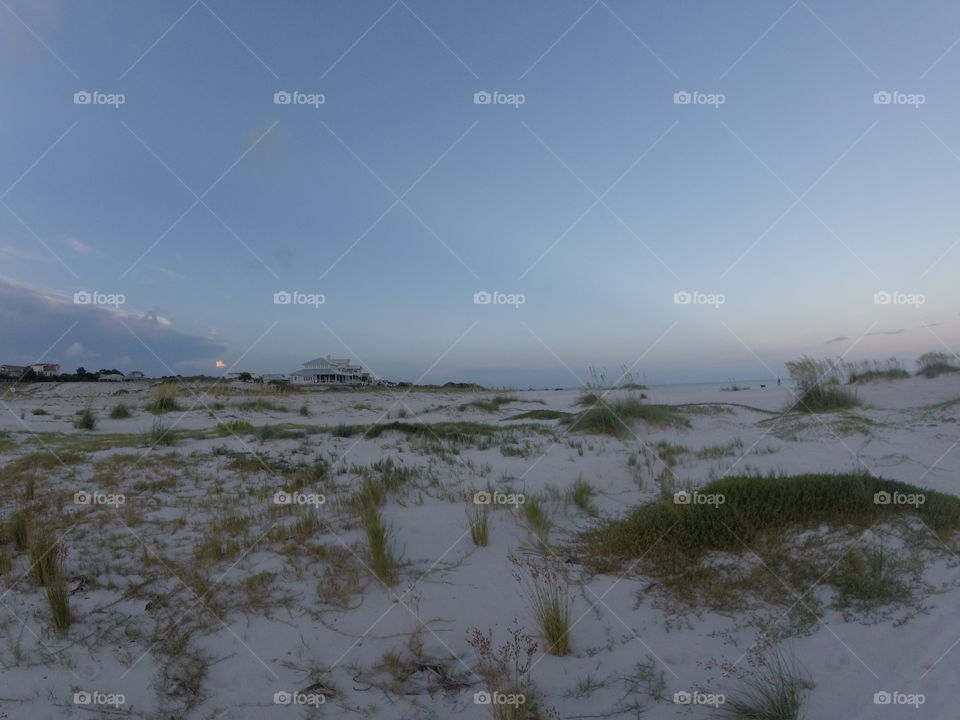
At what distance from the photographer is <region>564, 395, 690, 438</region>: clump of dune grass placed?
12.1m

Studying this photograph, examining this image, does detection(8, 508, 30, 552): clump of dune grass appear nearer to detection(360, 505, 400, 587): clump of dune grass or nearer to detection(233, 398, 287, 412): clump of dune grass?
detection(360, 505, 400, 587): clump of dune grass

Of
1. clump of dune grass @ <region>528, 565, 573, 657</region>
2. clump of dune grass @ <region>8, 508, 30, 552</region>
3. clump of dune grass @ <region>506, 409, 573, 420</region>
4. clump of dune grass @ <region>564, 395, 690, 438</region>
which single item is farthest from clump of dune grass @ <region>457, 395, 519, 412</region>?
clump of dune grass @ <region>528, 565, 573, 657</region>

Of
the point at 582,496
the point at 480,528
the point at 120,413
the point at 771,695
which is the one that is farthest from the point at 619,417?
the point at 120,413

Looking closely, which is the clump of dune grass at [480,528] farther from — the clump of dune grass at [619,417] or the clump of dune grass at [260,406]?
the clump of dune grass at [260,406]

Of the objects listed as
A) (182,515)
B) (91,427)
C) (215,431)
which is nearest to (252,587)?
(182,515)

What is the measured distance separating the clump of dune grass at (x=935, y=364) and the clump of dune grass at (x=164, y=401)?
23.9m

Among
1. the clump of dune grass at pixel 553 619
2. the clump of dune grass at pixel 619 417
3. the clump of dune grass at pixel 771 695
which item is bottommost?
the clump of dune grass at pixel 771 695

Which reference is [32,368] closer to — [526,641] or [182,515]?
[182,515]

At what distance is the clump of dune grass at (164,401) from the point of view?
683 inches

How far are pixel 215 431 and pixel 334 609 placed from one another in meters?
9.79

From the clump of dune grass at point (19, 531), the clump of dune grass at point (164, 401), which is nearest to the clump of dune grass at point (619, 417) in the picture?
the clump of dune grass at point (19, 531)

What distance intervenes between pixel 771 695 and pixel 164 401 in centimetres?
1873

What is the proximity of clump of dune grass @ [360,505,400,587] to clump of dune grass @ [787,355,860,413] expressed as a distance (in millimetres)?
12240

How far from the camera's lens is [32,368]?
2448 cm
